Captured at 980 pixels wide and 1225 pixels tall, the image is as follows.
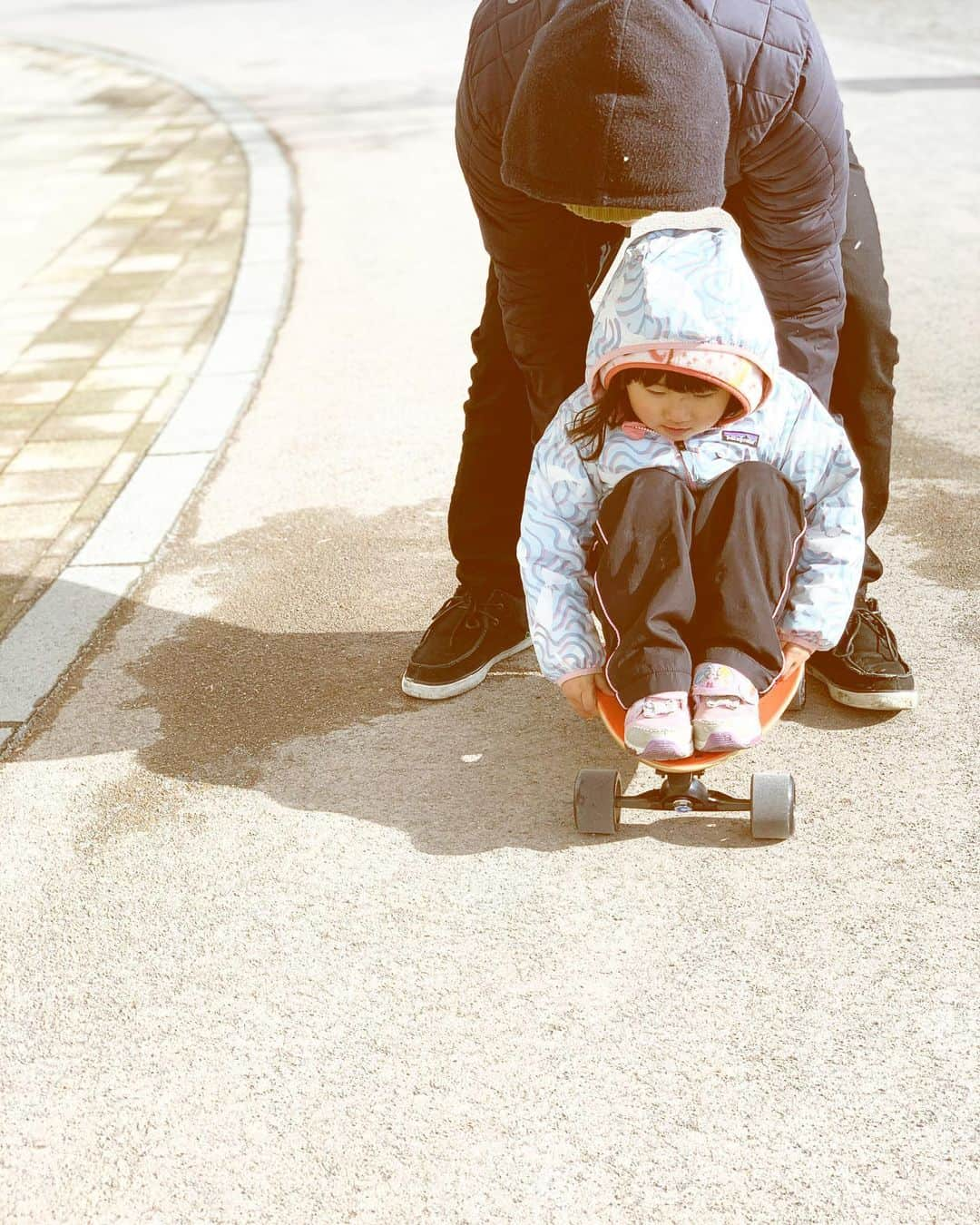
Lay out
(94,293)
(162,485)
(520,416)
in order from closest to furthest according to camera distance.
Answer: (520,416) < (162,485) < (94,293)

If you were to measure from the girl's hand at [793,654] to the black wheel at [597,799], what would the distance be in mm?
389

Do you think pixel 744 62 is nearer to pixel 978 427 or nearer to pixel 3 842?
pixel 3 842

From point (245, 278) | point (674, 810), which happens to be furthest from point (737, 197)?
point (245, 278)

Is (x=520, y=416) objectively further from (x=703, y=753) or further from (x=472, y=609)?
(x=703, y=753)

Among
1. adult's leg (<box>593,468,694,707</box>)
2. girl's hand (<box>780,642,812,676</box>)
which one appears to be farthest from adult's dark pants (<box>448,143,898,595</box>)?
girl's hand (<box>780,642,812,676</box>)

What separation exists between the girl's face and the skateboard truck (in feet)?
2.12

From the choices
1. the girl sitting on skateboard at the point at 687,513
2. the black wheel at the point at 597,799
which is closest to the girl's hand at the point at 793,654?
the girl sitting on skateboard at the point at 687,513

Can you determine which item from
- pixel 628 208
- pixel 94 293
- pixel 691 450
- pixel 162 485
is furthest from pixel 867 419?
pixel 94 293

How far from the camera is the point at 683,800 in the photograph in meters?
2.84

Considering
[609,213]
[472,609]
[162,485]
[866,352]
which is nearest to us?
[609,213]

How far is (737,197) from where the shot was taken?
2.72 meters

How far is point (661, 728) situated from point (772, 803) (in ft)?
0.99

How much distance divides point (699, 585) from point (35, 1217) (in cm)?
152

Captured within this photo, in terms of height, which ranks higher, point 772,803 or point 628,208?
point 628,208
